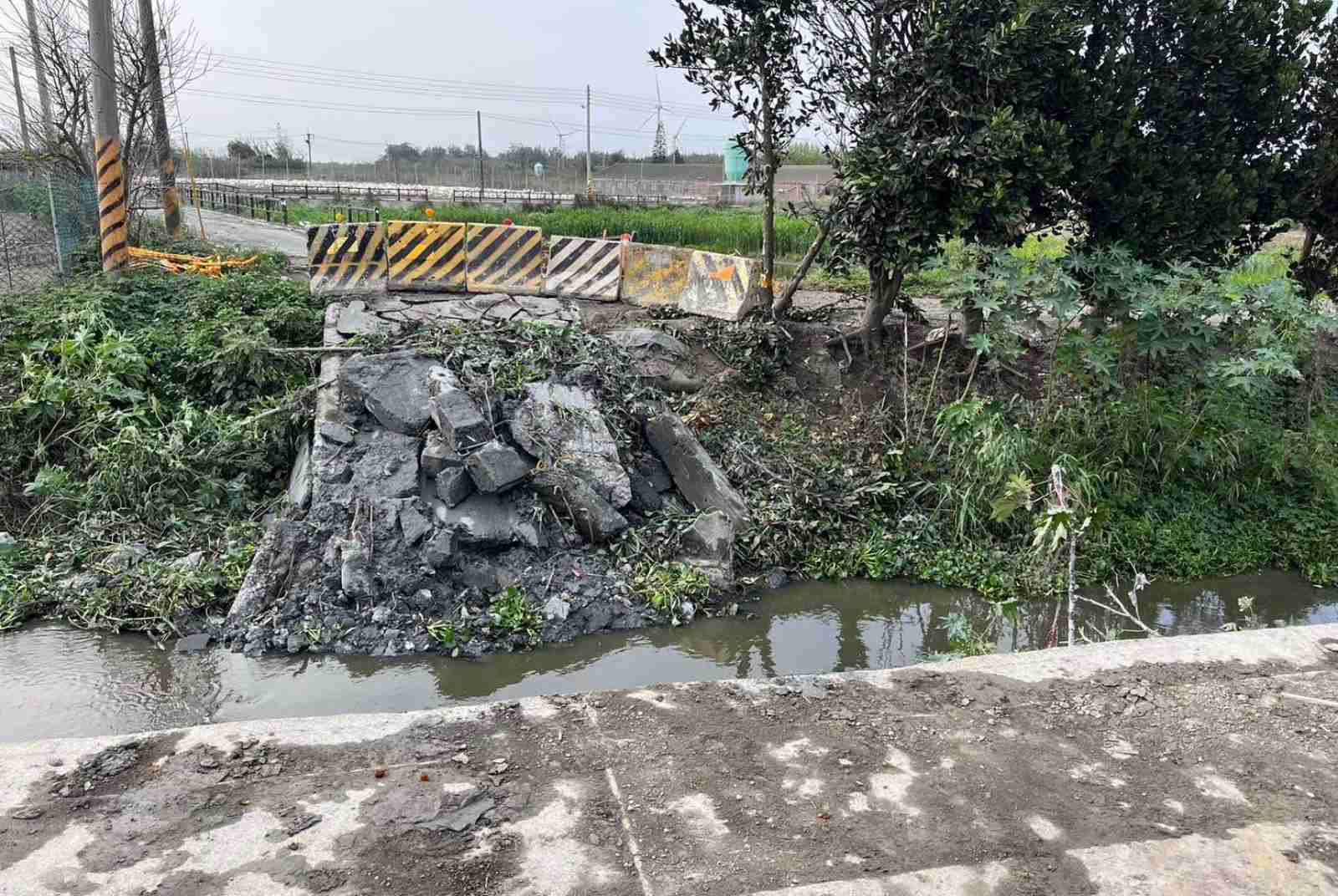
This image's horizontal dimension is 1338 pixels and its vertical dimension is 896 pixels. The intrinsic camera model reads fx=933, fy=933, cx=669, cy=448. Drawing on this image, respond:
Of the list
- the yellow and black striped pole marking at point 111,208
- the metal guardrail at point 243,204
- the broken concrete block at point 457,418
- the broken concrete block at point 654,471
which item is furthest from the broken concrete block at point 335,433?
the metal guardrail at point 243,204

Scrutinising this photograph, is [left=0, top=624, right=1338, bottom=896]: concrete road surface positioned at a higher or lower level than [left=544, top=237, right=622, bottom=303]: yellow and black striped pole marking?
lower

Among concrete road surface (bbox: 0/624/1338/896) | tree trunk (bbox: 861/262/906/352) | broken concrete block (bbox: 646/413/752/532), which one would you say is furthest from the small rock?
tree trunk (bbox: 861/262/906/352)

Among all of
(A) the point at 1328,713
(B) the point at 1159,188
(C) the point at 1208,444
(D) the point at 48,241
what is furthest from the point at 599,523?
(D) the point at 48,241

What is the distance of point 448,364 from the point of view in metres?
7.82

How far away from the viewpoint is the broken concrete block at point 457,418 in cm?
686

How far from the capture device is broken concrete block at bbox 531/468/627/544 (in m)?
6.97

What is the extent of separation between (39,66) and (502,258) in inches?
357

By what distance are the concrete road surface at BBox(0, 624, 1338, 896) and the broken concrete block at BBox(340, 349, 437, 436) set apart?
3.69 meters

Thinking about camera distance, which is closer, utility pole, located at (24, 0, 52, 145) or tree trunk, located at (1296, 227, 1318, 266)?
tree trunk, located at (1296, 227, 1318, 266)

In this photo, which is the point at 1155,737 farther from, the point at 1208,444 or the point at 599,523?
the point at 1208,444

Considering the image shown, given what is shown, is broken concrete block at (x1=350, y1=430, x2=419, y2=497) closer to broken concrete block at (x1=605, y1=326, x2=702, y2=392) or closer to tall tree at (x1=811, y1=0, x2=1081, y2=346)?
broken concrete block at (x1=605, y1=326, x2=702, y2=392)

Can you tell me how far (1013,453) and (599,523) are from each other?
11.5 ft

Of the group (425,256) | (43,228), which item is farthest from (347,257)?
(43,228)

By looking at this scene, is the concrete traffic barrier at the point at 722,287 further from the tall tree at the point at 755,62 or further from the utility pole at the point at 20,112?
the utility pole at the point at 20,112
